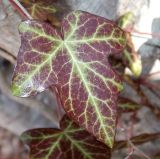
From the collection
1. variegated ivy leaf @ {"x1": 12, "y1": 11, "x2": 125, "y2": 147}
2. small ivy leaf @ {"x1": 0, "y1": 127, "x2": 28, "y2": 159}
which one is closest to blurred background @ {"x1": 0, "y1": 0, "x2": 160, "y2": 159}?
variegated ivy leaf @ {"x1": 12, "y1": 11, "x2": 125, "y2": 147}

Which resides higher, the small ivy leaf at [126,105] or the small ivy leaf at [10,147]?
the small ivy leaf at [126,105]

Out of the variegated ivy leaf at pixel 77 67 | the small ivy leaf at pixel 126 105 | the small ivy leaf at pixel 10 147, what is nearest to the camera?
the variegated ivy leaf at pixel 77 67

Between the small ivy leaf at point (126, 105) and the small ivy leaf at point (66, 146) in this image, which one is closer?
the small ivy leaf at point (66, 146)

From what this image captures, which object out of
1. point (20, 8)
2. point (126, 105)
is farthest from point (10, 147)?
point (20, 8)

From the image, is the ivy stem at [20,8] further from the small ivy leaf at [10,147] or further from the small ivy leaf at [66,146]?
the small ivy leaf at [10,147]

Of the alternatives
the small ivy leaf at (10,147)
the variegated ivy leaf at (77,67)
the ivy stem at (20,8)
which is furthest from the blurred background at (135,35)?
the small ivy leaf at (10,147)

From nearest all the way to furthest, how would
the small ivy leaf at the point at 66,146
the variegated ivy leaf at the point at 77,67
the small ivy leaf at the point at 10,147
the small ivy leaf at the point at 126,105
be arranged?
the variegated ivy leaf at the point at 77,67 < the small ivy leaf at the point at 66,146 < the small ivy leaf at the point at 126,105 < the small ivy leaf at the point at 10,147
